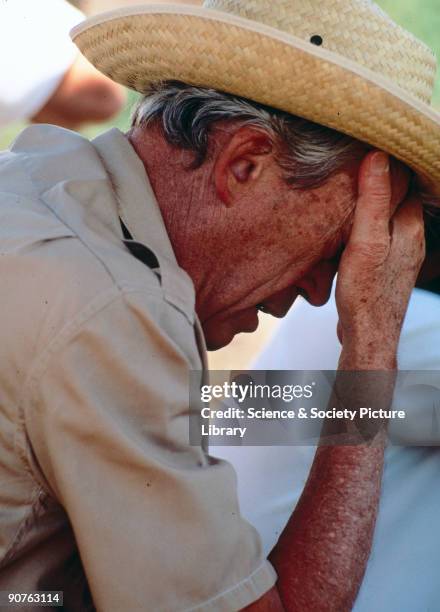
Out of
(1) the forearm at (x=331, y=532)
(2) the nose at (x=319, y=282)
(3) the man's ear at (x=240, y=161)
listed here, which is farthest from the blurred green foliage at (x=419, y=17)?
(1) the forearm at (x=331, y=532)

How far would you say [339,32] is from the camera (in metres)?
2.11

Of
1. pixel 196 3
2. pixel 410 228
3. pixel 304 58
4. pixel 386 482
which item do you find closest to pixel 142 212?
pixel 304 58

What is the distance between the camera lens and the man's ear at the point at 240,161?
2082 millimetres

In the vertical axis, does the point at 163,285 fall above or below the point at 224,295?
above

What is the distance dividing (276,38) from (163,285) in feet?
1.85

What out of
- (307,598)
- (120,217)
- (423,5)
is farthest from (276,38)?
(423,5)

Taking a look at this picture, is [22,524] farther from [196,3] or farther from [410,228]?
[196,3]

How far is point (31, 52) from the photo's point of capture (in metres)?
4.13

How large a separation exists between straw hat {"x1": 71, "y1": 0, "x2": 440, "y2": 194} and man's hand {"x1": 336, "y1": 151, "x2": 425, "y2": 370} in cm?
Answer: 12

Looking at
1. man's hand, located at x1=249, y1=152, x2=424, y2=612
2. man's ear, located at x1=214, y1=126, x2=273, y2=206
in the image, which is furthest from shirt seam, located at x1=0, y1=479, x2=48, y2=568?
man's ear, located at x1=214, y1=126, x2=273, y2=206

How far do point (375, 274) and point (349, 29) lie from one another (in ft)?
1.79

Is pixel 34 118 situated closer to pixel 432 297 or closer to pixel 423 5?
pixel 432 297

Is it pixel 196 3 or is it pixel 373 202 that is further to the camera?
pixel 196 3

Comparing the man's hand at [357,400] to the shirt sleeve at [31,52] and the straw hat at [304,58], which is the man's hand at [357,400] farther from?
the shirt sleeve at [31,52]
